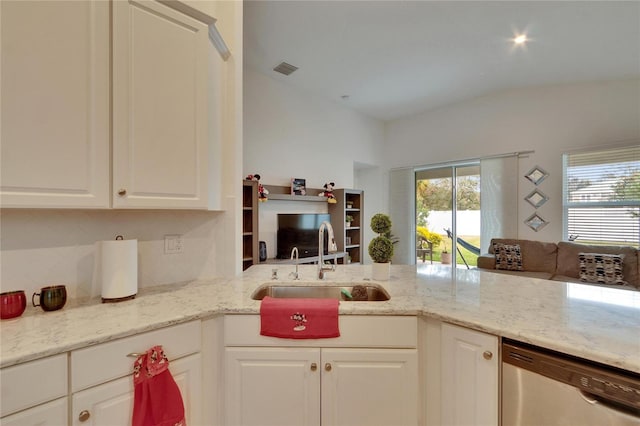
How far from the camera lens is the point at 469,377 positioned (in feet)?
3.76

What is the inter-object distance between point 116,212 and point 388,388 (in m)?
1.71

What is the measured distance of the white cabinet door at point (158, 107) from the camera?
1.30 metres

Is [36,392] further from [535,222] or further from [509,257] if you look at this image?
[535,222]

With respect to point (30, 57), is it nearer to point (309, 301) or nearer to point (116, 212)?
point (116, 212)

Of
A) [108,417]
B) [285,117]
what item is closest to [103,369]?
[108,417]

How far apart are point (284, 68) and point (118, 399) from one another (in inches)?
150

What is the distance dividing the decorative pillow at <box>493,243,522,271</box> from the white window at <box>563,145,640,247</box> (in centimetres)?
79

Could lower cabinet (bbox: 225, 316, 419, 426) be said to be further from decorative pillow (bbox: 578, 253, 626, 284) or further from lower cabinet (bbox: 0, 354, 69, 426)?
decorative pillow (bbox: 578, 253, 626, 284)

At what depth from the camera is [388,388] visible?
1.27 metres

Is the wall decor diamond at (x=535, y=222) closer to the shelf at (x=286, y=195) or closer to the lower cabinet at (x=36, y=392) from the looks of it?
the shelf at (x=286, y=195)

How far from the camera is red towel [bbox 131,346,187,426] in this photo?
3.55 ft

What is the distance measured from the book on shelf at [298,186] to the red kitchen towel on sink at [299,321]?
2952mm

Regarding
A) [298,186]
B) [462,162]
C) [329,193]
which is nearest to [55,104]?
[298,186]

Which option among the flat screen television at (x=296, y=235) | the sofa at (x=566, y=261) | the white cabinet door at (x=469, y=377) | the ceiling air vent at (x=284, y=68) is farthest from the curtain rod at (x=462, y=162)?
the white cabinet door at (x=469, y=377)
